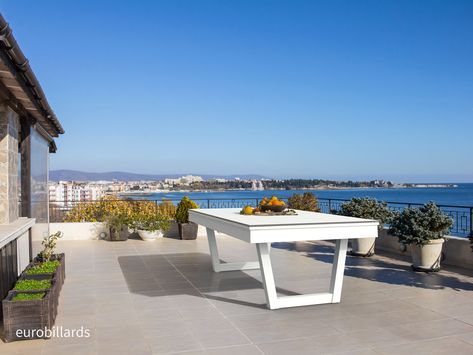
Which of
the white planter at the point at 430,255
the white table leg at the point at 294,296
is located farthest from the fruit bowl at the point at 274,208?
the white planter at the point at 430,255

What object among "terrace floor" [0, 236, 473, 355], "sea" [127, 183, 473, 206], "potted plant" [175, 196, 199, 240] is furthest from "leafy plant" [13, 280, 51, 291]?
"potted plant" [175, 196, 199, 240]

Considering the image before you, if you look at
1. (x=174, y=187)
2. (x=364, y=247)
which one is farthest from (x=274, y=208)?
(x=174, y=187)

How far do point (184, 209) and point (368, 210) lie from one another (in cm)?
431

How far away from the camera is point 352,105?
69.4ft

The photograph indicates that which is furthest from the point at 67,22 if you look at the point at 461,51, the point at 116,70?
the point at 461,51

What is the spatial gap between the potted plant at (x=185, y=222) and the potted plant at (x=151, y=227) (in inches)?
11.6

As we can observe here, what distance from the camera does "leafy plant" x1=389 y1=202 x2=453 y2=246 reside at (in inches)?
231

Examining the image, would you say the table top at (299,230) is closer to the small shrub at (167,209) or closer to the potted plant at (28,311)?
the potted plant at (28,311)

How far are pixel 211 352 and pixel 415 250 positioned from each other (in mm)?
3904

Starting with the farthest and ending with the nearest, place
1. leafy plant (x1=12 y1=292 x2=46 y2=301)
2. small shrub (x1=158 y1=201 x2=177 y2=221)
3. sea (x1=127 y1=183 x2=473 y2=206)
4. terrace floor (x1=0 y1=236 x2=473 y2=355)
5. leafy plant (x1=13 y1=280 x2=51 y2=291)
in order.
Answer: sea (x1=127 y1=183 x2=473 y2=206)
small shrub (x1=158 y1=201 x2=177 y2=221)
leafy plant (x1=13 y1=280 x2=51 y2=291)
leafy plant (x1=12 y1=292 x2=46 y2=301)
terrace floor (x1=0 y1=236 x2=473 y2=355)

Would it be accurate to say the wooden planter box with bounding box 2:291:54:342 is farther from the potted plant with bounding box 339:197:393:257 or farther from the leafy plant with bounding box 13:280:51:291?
the potted plant with bounding box 339:197:393:257

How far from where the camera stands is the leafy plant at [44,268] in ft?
15.0

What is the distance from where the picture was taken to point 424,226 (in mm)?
5934

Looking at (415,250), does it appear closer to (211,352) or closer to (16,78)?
(211,352)
